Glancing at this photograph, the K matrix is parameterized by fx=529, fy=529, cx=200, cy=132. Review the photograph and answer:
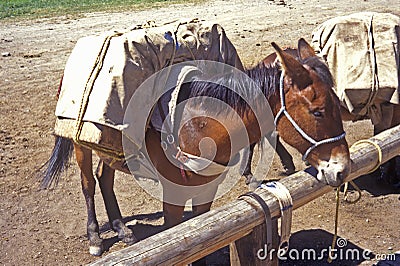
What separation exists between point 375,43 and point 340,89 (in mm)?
499

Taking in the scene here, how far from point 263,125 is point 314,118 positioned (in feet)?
1.07

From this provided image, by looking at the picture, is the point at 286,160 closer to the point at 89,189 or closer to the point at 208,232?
the point at 89,189

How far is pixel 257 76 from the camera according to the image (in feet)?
10.0

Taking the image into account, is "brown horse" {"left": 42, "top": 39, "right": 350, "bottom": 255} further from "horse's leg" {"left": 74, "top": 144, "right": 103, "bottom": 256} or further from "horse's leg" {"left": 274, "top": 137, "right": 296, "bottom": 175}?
"horse's leg" {"left": 274, "top": 137, "right": 296, "bottom": 175}

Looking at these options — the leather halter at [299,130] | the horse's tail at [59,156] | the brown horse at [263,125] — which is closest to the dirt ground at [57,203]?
the horse's tail at [59,156]

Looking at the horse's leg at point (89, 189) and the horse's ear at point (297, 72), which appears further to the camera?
the horse's leg at point (89, 189)

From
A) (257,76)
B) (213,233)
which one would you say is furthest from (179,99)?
(213,233)

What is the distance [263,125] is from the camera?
3064mm

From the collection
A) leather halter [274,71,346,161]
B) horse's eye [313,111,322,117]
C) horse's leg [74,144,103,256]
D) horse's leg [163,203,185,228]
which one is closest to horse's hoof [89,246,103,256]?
horse's leg [74,144,103,256]

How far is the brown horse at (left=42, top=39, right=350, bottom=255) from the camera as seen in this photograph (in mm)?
2844

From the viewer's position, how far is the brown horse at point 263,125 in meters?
2.84

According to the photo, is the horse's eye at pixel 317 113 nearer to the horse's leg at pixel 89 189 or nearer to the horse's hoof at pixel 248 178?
the horse's leg at pixel 89 189

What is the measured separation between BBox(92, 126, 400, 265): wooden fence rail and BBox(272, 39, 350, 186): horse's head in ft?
0.49

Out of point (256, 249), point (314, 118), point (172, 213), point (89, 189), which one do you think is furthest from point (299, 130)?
point (89, 189)
